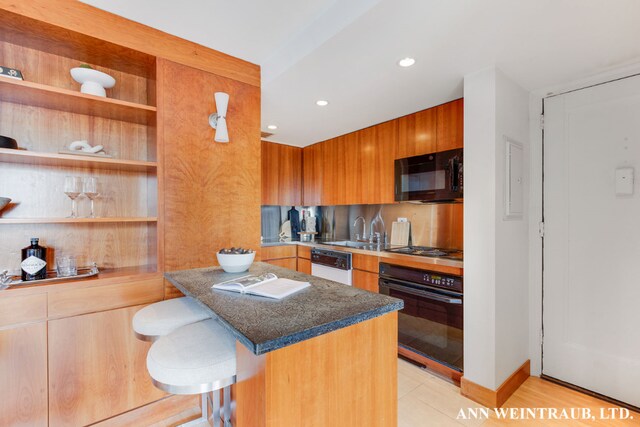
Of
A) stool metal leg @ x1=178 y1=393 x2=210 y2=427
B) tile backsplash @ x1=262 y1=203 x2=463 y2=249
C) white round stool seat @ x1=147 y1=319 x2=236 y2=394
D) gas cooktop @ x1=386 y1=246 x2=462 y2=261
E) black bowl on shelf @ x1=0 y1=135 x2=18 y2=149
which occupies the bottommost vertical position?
stool metal leg @ x1=178 y1=393 x2=210 y2=427

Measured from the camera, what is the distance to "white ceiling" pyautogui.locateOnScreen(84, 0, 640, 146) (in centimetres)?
134

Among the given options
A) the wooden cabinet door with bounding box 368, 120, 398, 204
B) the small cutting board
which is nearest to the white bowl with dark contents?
the wooden cabinet door with bounding box 368, 120, 398, 204

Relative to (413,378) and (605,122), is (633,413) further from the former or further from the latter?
(605,122)

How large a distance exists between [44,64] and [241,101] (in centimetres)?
112

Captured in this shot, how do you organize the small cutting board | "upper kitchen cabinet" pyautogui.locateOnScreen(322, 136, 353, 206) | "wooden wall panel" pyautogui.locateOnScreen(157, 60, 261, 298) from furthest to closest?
"upper kitchen cabinet" pyautogui.locateOnScreen(322, 136, 353, 206) < the small cutting board < "wooden wall panel" pyautogui.locateOnScreen(157, 60, 261, 298)

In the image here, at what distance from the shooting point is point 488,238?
6.04ft

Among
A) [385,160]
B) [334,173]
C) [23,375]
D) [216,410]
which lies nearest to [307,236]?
[334,173]

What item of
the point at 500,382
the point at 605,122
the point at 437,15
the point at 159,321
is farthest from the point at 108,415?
the point at 605,122

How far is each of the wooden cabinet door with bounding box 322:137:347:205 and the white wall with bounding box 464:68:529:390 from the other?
5.27 feet

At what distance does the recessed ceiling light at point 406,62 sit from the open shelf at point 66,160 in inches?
62.9

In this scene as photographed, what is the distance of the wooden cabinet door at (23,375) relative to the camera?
1.38 meters

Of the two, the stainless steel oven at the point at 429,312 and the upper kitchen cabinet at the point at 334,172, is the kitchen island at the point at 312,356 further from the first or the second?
the upper kitchen cabinet at the point at 334,172

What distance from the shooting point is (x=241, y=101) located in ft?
6.94

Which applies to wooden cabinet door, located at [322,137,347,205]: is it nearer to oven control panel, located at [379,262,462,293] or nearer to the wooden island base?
oven control panel, located at [379,262,462,293]
